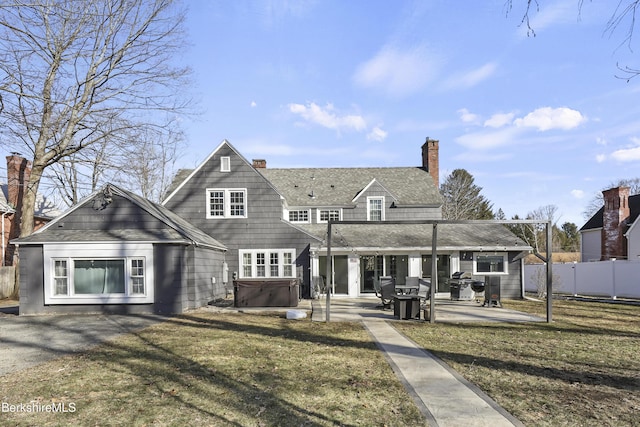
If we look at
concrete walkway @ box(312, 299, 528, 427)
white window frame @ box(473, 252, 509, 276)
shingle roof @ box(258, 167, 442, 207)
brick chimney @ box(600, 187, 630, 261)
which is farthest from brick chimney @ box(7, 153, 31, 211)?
brick chimney @ box(600, 187, 630, 261)

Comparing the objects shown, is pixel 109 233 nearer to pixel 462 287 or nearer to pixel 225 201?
pixel 225 201

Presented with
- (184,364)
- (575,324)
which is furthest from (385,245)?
(184,364)

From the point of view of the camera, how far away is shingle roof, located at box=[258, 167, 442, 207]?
2569 centimetres

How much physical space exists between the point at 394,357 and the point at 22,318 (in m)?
13.0

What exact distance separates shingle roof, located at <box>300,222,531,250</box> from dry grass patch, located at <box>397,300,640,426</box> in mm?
7901

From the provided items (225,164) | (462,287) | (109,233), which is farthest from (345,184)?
(109,233)

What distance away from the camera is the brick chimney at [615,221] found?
1227 inches

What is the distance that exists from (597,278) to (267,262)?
17431 mm

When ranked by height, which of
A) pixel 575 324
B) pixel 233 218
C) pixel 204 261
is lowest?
pixel 575 324

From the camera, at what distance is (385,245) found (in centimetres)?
2148

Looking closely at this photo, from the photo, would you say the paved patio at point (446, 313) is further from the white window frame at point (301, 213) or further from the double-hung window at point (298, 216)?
the double-hung window at point (298, 216)

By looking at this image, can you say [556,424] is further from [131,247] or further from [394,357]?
[131,247]
